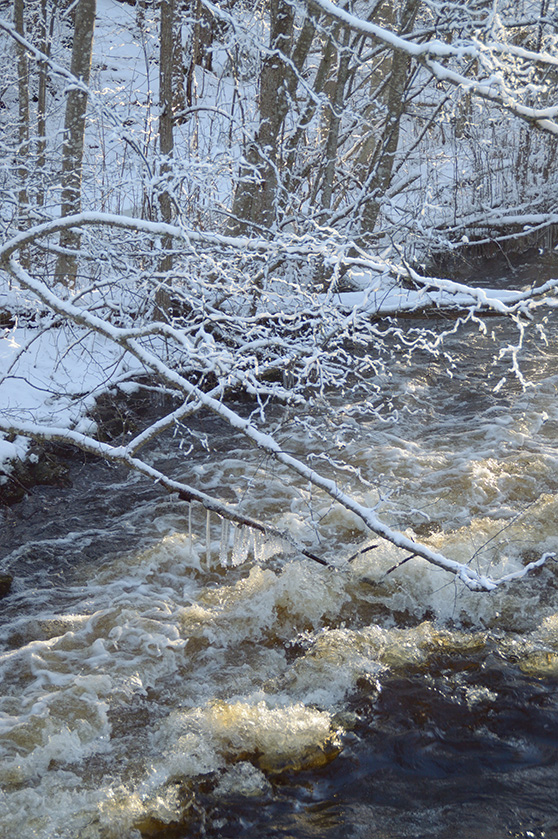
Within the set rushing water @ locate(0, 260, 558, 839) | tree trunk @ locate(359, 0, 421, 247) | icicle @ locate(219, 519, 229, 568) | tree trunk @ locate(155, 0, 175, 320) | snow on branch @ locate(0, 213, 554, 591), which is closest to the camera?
rushing water @ locate(0, 260, 558, 839)

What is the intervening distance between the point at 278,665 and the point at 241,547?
0.95 m

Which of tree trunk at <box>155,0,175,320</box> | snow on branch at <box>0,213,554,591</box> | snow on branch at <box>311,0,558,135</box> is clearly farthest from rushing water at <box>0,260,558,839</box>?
tree trunk at <box>155,0,175,320</box>

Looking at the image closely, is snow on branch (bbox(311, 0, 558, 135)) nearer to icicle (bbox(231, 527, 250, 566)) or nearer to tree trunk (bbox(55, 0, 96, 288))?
icicle (bbox(231, 527, 250, 566))

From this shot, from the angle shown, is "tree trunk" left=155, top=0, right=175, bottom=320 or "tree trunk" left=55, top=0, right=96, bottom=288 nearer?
"tree trunk" left=155, top=0, right=175, bottom=320

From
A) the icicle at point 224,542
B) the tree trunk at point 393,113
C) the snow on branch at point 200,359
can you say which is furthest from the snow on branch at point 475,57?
the tree trunk at point 393,113

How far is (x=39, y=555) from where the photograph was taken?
218 inches

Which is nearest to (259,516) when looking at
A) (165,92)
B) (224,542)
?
(224,542)

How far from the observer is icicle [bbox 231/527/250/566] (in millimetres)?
4920

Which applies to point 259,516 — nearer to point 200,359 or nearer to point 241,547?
point 241,547

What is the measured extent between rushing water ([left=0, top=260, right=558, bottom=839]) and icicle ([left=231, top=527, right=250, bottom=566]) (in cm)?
4

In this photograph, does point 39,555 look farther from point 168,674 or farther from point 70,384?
point 70,384

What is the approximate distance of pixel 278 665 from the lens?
14.3ft

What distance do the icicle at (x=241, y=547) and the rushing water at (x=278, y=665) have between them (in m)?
0.04

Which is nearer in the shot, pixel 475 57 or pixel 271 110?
pixel 475 57
